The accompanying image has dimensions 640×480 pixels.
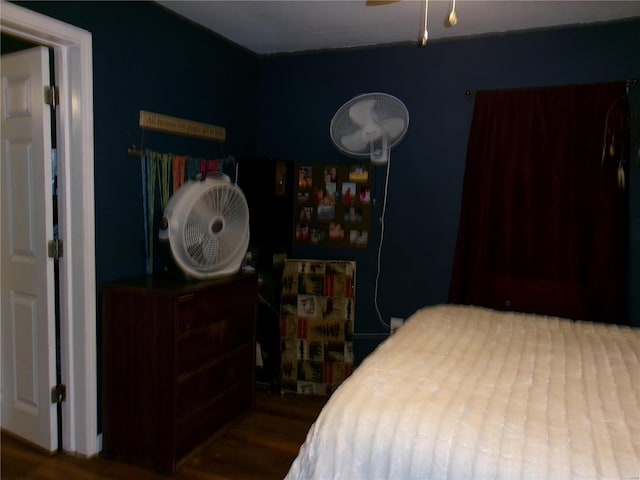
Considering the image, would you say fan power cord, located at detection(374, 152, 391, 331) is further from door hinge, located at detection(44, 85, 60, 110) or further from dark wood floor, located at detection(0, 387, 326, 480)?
door hinge, located at detection(44, 85, 60, 110)

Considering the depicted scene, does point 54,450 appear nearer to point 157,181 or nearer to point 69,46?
point 157,181

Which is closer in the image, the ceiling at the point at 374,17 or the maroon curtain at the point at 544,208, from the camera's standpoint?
the ceiling at the point at 374,17

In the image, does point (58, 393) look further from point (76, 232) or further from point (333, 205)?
point (333, 205)

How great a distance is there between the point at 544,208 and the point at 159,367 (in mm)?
2368

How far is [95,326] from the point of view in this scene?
2.27 meters

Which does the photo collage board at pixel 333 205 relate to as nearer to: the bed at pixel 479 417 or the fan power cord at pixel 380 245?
the fan power cord at pixel 380 245

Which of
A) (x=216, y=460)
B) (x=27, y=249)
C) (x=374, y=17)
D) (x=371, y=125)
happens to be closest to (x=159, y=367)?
(x=216, y=460)

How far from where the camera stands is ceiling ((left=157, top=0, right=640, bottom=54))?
8.19ft

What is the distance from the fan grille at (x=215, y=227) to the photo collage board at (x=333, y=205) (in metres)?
0.78

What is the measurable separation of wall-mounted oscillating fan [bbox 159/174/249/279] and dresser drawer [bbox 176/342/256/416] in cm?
49

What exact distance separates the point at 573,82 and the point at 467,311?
5.12 feet

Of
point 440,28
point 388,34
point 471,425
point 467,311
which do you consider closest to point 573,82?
point 440,28

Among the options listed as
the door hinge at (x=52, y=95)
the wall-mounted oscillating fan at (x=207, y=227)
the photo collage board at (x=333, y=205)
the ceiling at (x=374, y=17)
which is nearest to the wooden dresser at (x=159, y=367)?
the wall-mounted oscillating fan at (x=207, y=227)

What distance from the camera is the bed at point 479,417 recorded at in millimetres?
1100
